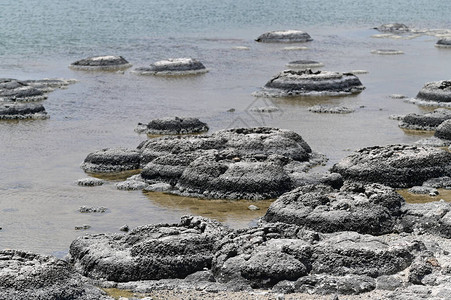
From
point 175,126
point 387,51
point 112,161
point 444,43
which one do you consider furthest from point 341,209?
point 444,43

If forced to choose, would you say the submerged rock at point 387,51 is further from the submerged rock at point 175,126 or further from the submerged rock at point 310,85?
the submerged rock at point 175,126

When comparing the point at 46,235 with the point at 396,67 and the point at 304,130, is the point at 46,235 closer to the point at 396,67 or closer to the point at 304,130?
the point at 304,130

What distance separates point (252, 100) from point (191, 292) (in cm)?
2027

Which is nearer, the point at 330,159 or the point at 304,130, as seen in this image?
the point at 330,159

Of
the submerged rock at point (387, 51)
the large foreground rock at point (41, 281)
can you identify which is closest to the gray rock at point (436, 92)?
the submerged rock at point (387, 51)

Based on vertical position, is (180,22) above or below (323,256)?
below

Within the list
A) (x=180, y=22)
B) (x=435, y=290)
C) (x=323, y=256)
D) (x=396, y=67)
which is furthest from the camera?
(x=180, y=22)

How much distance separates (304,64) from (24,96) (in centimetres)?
1492

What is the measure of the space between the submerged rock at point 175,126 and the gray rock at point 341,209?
31.6 feet

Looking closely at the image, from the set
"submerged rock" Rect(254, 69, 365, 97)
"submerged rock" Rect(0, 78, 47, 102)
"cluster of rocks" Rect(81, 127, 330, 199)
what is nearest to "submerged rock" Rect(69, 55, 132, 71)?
"submerged rock" Rect(0, 78, 47, 102)

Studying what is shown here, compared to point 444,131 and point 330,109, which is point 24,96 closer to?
point 330,109

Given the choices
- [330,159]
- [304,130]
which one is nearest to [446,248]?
[330,159]

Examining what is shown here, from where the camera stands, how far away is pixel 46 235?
1619 cm

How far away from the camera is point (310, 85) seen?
33.9m
